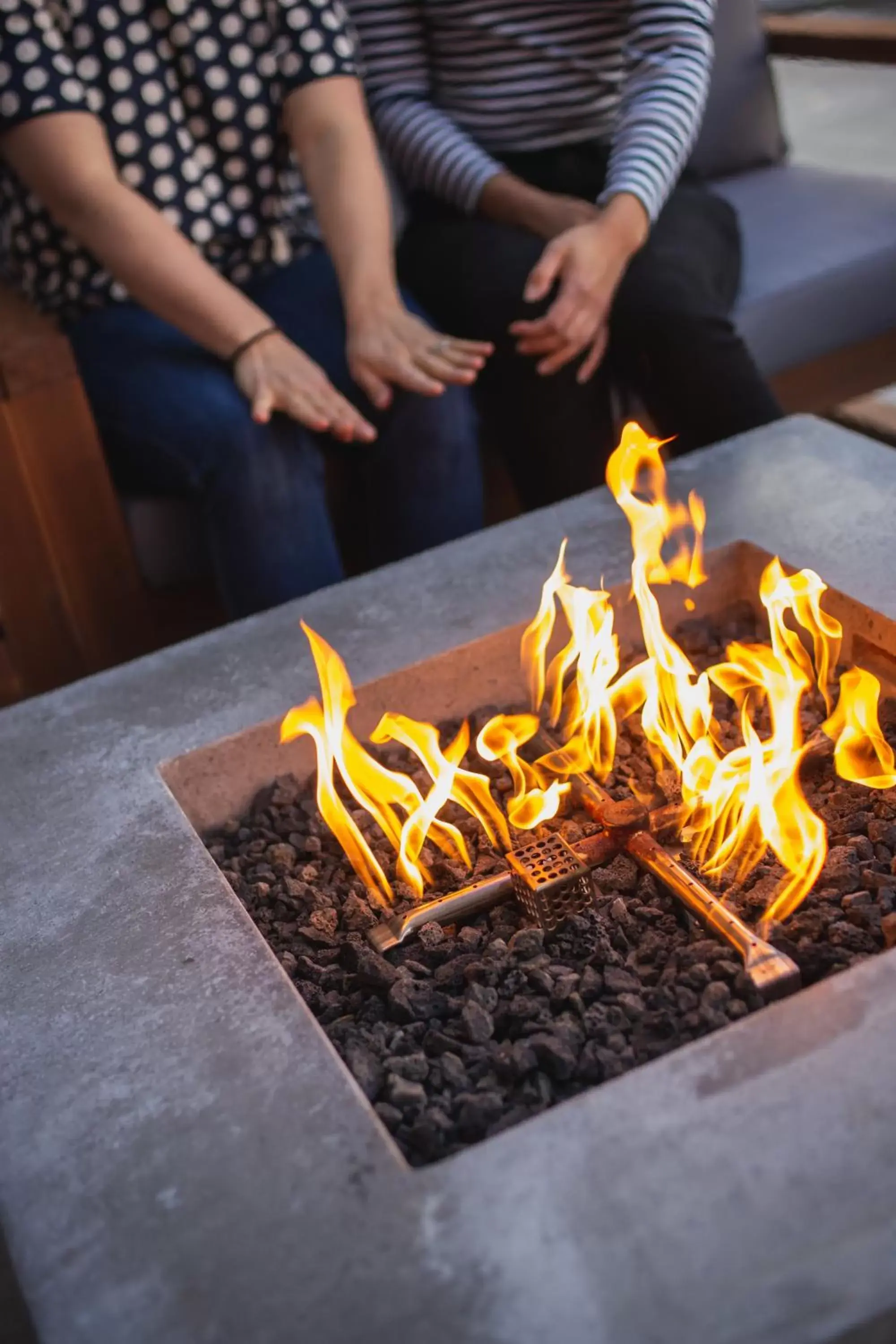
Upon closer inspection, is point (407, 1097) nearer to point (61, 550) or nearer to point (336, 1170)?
point (336, 1170)

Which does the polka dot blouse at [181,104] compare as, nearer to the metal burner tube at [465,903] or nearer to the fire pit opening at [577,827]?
the fire pit opening at [577,827]

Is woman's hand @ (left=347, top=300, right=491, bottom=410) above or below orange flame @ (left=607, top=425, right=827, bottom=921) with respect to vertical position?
above

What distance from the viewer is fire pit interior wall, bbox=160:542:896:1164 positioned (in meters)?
0.86

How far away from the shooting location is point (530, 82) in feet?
6.15

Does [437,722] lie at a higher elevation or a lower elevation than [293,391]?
lower

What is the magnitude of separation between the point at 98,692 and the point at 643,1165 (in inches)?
30.1

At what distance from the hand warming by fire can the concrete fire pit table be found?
19cm

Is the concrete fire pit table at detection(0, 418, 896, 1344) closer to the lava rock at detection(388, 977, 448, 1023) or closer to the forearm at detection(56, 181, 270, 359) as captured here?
the lava rock at detection(388, 977, 448, 1023)

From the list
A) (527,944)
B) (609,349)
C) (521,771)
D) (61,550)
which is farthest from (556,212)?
(527,944)

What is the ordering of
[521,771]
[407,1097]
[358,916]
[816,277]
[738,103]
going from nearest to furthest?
[407,1097] < [358,916] < [521,771] < [816,277] < [738,103]

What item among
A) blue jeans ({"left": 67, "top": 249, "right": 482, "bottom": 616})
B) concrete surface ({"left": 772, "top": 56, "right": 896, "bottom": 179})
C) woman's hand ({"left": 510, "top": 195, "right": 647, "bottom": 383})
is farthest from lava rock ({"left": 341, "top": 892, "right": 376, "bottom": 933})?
concrete surface ({"left": 772, "top": 56, "right": 896, "bottom": 179})

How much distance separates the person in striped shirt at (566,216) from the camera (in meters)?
1.69

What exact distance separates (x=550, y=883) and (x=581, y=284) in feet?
2.95

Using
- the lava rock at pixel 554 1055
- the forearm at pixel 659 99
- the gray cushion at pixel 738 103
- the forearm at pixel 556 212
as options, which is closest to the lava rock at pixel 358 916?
the lava rock at pixel 554 1055
